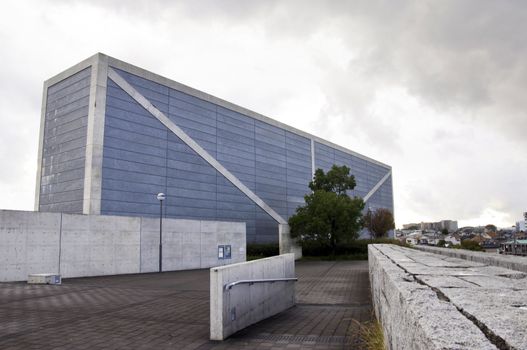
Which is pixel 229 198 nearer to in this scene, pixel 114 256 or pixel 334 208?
pixel 334 208

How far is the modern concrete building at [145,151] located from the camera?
35375mm

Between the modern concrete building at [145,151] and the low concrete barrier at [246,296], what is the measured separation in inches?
1030

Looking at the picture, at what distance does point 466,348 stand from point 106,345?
7.37m

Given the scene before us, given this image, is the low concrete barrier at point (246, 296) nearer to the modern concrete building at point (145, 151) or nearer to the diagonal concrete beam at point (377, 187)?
the modern concrete building at point (145, 151)

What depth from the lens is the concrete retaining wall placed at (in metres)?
20.5

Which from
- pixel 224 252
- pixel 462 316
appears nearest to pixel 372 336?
pixel 462 316

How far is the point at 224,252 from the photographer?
33562 mm

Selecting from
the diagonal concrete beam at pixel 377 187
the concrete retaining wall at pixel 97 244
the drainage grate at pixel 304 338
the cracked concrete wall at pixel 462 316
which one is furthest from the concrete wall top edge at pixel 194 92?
the cracked concrete wall at pixel 462 316

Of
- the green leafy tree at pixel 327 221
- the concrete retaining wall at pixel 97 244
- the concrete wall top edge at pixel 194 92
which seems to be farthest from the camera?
the green leafy tree at pixel 327 221

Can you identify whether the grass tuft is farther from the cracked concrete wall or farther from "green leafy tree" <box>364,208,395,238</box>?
"green leafy tree" <box>364,208,395,238</box>

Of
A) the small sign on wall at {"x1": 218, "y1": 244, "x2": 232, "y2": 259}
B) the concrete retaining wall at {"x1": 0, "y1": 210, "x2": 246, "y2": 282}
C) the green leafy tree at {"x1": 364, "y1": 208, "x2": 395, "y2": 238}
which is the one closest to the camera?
the concrete retaining wall at {"x1": 0, "y1": 210, "x2": 246, "y2": 282}

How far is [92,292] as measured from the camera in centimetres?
1543

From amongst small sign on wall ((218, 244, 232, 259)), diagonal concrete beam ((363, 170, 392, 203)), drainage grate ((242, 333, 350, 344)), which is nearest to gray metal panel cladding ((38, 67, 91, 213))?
small sign on wall ((218, 244, 232, 259))

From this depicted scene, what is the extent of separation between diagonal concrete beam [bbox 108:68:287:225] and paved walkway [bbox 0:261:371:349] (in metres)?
25.5
